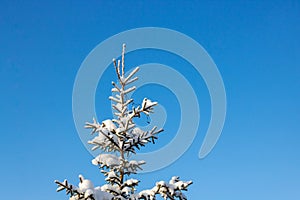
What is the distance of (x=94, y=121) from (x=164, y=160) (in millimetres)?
3206

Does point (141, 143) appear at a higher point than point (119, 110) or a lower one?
lower


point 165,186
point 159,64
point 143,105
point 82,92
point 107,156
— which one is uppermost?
point 159,64

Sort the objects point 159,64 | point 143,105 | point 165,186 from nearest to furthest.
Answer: point 165,186 → point 143,105 → point 159,64

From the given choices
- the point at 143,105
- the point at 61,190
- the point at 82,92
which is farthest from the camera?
the point at 82,92

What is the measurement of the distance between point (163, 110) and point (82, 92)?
15.2ft

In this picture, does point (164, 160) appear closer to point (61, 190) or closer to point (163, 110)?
point (163, 110)

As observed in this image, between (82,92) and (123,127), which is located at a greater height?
(82,92)

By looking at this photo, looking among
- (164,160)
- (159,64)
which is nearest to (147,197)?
(164,160)

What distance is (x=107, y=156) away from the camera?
11109 mm

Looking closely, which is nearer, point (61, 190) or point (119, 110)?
point (61, 190)

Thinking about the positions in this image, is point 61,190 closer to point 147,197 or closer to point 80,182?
point 80,182

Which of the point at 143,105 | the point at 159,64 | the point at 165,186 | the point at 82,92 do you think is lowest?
the point at 165,186

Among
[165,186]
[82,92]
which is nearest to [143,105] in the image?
[165,186]

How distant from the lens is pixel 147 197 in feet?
35.9
